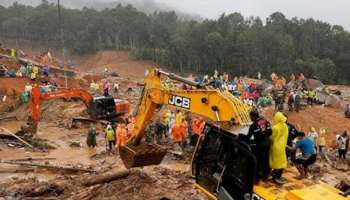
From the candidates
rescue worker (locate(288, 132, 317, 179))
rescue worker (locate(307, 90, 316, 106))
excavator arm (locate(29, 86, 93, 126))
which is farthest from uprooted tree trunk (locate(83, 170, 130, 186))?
rescue worker (locate(307, 90, 316, 106))

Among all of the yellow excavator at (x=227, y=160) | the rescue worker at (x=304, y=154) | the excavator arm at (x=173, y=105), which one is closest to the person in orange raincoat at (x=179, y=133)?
the excavator arm at (x=173, y=105)

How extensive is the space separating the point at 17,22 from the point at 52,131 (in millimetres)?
85789

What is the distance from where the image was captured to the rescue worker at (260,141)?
26.4 feet

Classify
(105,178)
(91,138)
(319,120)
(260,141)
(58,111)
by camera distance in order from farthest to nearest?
1. (319,120)
2. (58,111)
3. (91,138)
4. (105,178)
5. (260,141)

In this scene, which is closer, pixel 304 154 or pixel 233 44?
pixel 304 154

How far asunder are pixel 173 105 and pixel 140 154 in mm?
1609

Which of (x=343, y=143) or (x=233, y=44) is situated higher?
(x=233, y=44)

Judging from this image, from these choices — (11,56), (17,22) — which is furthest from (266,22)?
(17,22)

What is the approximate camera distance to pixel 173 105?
35.7 feet

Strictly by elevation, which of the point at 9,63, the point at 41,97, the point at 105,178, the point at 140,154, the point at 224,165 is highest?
the point at 224,165

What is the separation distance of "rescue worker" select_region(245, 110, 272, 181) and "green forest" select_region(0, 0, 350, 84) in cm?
5781

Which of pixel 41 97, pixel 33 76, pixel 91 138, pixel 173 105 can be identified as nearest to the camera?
pixel 173 105

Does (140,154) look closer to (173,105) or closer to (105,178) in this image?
(173,105)

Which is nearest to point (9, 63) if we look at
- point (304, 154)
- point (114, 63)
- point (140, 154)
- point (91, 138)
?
point (91, 138)
